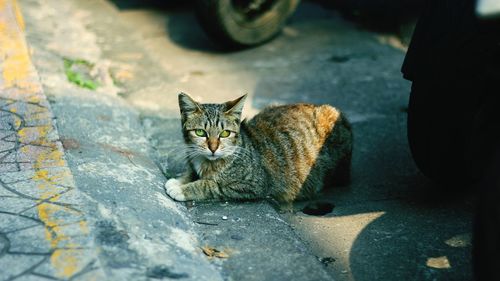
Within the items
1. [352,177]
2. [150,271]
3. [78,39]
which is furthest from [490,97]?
[78,39]

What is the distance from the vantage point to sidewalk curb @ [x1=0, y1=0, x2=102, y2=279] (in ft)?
8.03

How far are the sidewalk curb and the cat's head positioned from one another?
0.71 m

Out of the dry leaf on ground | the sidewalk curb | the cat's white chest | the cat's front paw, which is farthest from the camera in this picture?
the cat's white chest

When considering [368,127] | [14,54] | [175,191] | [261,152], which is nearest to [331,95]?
[368,127]

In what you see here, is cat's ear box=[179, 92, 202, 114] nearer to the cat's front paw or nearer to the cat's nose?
the cat's nose

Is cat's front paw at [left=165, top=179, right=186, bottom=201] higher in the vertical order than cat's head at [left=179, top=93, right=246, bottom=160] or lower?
lower

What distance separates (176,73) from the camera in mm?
5473

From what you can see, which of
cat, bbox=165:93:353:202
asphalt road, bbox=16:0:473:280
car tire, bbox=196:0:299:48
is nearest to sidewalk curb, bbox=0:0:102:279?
cat, bbox=165:93:353:202

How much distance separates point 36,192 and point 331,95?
284 centimetres

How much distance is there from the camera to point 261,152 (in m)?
3.72

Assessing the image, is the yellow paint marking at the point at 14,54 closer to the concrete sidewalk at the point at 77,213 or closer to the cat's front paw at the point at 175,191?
the concrete sidewalk at the point at 77,213

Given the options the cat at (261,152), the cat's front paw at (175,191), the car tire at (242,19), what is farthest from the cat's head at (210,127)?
the car tire at (242,19)

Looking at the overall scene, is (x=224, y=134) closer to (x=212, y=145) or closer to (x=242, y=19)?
(x=212, y=145)

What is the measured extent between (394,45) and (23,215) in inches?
179
